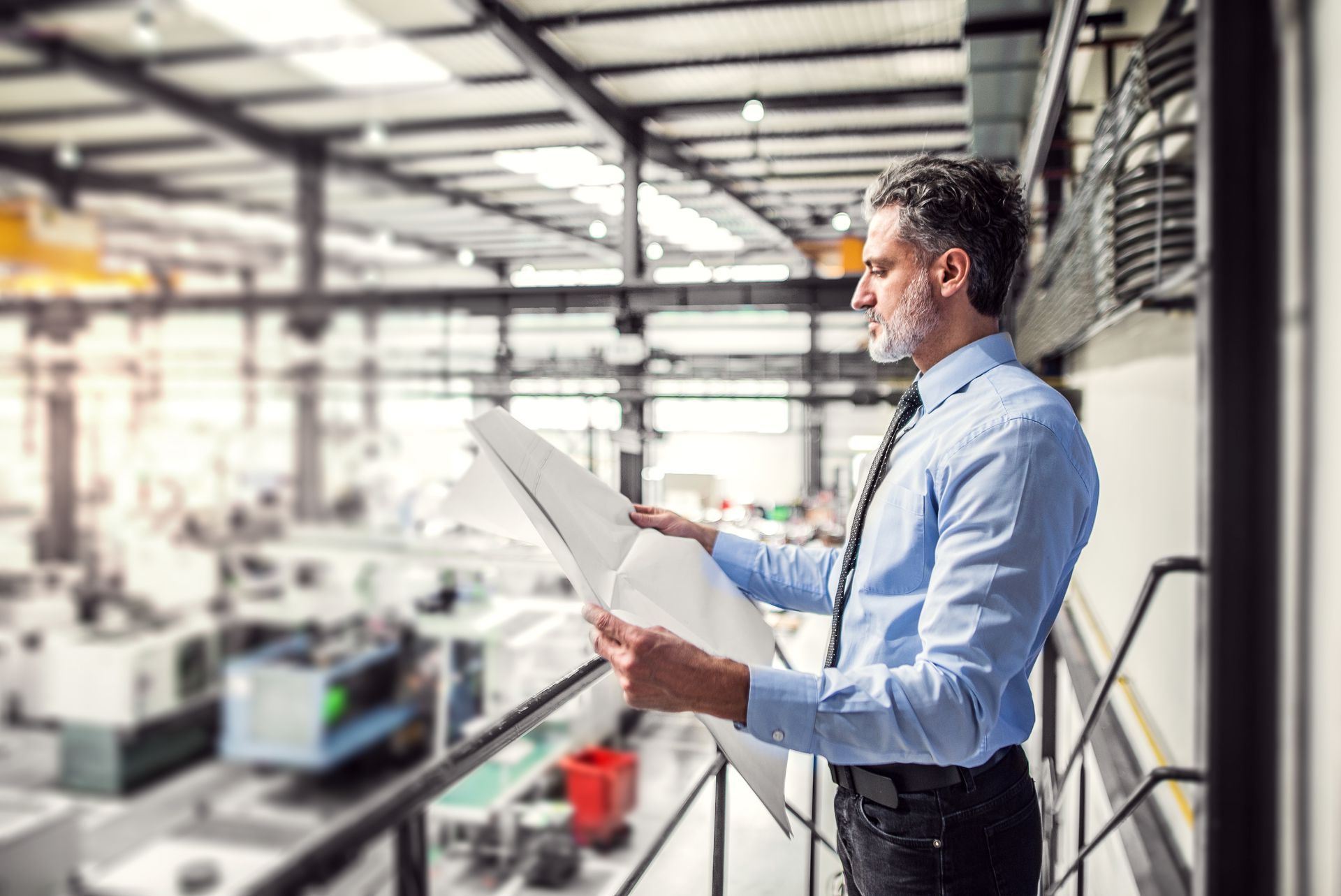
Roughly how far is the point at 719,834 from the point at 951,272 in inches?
41.6

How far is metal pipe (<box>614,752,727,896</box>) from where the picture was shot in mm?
1276

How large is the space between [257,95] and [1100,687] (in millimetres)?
10370

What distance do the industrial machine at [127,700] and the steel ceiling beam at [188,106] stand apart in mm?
15836

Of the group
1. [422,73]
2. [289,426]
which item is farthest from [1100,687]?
[289,426]

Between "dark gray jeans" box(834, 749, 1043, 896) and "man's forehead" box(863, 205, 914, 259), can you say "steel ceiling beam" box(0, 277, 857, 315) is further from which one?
"dark gray jeans" box(834, 749, 1043, 896)

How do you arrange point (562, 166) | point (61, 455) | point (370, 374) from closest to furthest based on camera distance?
1. point (562, 166)
2. point (370, 374)
3. point (61, 455)

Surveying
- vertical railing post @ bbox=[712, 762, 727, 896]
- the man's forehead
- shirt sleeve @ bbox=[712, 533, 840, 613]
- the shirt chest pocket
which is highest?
the man's forehead

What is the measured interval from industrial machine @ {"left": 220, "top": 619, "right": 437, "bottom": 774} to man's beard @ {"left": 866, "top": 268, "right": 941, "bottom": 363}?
1955cm

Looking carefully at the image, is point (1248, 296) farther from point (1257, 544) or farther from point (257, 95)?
point (257, 95)

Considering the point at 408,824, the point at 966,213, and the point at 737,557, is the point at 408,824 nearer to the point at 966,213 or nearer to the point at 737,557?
the point at 737,557

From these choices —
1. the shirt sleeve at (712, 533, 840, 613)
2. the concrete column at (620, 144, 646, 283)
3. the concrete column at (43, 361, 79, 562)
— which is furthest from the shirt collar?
the concrete column at (43, 361, 79, 562)

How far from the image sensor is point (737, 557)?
1275 millimetres

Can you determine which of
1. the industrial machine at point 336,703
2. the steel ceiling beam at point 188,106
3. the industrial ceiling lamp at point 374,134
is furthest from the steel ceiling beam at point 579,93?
the industrial machine at point 336,703

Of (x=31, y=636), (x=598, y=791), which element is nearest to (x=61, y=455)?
(x=31, y=636)
